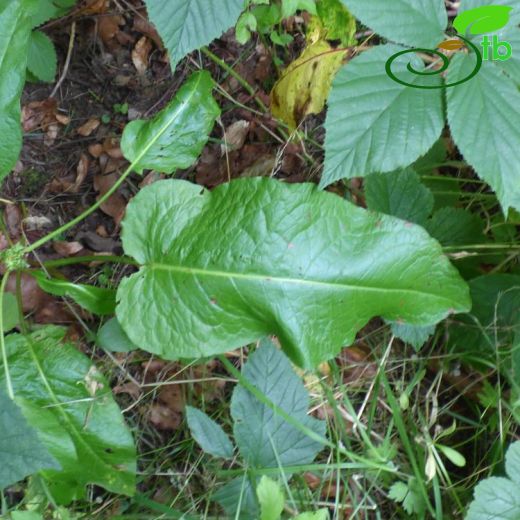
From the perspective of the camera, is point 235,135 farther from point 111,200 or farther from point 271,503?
point 271,503

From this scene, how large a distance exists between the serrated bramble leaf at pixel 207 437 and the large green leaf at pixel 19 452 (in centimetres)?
32

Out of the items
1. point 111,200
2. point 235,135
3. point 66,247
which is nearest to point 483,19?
point 235,135

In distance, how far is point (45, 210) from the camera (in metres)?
1.67

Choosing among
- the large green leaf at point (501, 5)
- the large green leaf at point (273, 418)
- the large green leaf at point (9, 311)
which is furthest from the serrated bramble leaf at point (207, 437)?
the large green leaf at point (501, 5)

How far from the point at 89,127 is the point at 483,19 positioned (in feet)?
3.51

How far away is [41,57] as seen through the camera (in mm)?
1625

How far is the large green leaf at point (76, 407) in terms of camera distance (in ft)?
4.14

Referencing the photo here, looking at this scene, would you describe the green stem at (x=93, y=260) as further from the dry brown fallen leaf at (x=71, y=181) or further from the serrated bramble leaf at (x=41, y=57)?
the serrated bramble leaf at (x=41, y=57)

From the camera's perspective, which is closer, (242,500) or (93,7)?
(242,500)

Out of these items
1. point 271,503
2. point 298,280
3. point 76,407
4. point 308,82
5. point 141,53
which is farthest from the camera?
point 141,53

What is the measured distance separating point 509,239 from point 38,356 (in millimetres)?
1105

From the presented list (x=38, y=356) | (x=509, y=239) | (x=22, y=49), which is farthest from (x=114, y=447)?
(x=509, y=239)

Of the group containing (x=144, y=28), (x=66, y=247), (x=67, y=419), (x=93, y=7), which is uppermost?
(x=93, y=7)

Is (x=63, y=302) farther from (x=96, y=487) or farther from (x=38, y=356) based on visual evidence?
(x=96, y=487)
